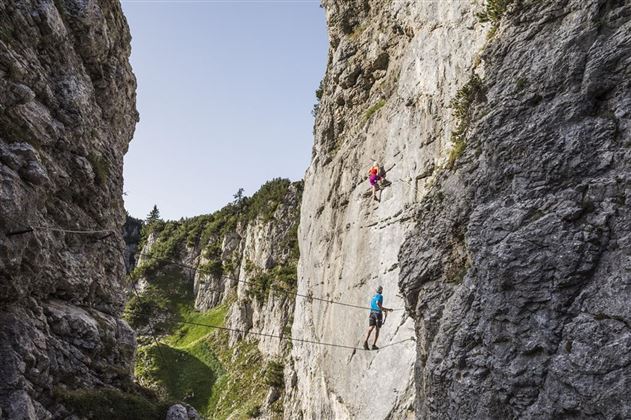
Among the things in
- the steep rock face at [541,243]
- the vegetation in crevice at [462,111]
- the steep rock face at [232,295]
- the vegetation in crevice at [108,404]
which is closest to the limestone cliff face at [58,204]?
the vegetation in crevice at [108,404]

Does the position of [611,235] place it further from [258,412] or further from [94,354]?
[258,412]

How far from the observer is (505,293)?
476 inches

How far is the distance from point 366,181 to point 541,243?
15850 millimetres

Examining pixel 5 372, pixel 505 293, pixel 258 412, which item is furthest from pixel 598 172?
pixel 258 412

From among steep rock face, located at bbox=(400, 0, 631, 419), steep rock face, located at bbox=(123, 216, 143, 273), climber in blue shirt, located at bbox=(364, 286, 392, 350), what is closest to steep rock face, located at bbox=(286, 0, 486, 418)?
climber in blue shirt, located at bbox=(364, 286, 392, 350)

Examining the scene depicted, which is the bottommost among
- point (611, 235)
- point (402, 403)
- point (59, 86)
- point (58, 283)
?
point (402, 403)

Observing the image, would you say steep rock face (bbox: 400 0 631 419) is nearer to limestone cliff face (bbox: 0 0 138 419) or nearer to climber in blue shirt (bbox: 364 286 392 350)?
climber in blue shirt (bbox: 364 286 392 350)

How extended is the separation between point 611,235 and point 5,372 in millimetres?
13806

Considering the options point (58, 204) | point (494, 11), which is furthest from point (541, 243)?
point (58, 204)

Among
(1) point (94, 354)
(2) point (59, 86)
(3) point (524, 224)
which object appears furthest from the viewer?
(2) point (59, 86)

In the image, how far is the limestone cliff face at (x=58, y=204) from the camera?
12203 millimetres

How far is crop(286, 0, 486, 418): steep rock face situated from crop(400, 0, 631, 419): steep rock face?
519cm

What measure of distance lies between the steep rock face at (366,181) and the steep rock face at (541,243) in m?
5.19

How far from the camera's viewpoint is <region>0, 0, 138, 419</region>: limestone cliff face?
1220 centimetres
